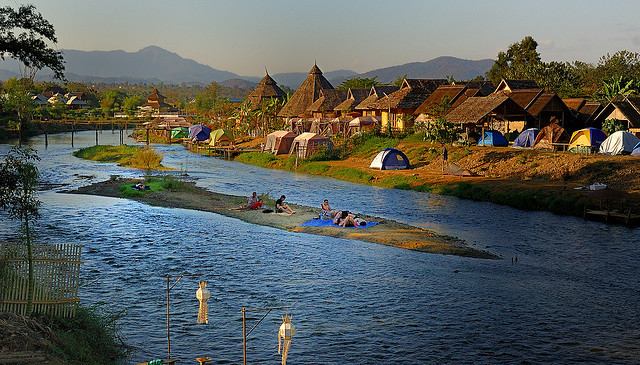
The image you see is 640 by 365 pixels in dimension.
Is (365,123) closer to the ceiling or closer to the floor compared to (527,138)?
closer to the ceiling

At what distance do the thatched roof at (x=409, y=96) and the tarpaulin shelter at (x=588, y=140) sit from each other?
A: 62.7 feet

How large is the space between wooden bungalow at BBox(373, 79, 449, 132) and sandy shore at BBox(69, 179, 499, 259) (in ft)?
84.7

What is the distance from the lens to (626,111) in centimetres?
4097

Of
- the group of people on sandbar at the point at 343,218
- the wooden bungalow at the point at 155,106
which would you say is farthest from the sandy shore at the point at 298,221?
the wooden bungalow at the point at 155,106

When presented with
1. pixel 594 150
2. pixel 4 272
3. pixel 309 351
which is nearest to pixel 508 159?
pixel 594 150

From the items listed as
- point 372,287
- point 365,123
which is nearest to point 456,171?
point 365,123

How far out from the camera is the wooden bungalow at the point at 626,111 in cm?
4035

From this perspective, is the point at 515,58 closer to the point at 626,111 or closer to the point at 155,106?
the point at 626,111

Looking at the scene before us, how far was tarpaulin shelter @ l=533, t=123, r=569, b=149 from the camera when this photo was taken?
4009cm

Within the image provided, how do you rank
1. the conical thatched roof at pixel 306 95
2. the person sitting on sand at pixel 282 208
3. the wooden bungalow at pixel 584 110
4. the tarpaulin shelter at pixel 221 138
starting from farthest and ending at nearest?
the conical thatched roof at pixel 306 95 → the tarpaulin shelter at pixel 221 138 → the wooden bungalow at pixel 584 110 → the person sitting on sand at pixel 282 208

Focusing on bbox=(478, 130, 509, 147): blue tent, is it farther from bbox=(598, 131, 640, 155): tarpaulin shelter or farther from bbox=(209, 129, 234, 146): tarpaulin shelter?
bbox=(209, 129, 234, 146): tarpaulin shelter

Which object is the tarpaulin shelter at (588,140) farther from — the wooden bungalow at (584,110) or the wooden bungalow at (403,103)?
the wooden bungalow at (403,103)

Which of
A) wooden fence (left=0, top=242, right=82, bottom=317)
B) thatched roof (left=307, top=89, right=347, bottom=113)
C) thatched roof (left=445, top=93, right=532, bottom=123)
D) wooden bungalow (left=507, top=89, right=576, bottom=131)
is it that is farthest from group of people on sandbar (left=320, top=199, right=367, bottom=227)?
thatched roof (left=307, top=89, right=347, bottom=113)

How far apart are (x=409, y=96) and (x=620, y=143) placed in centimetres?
2444
